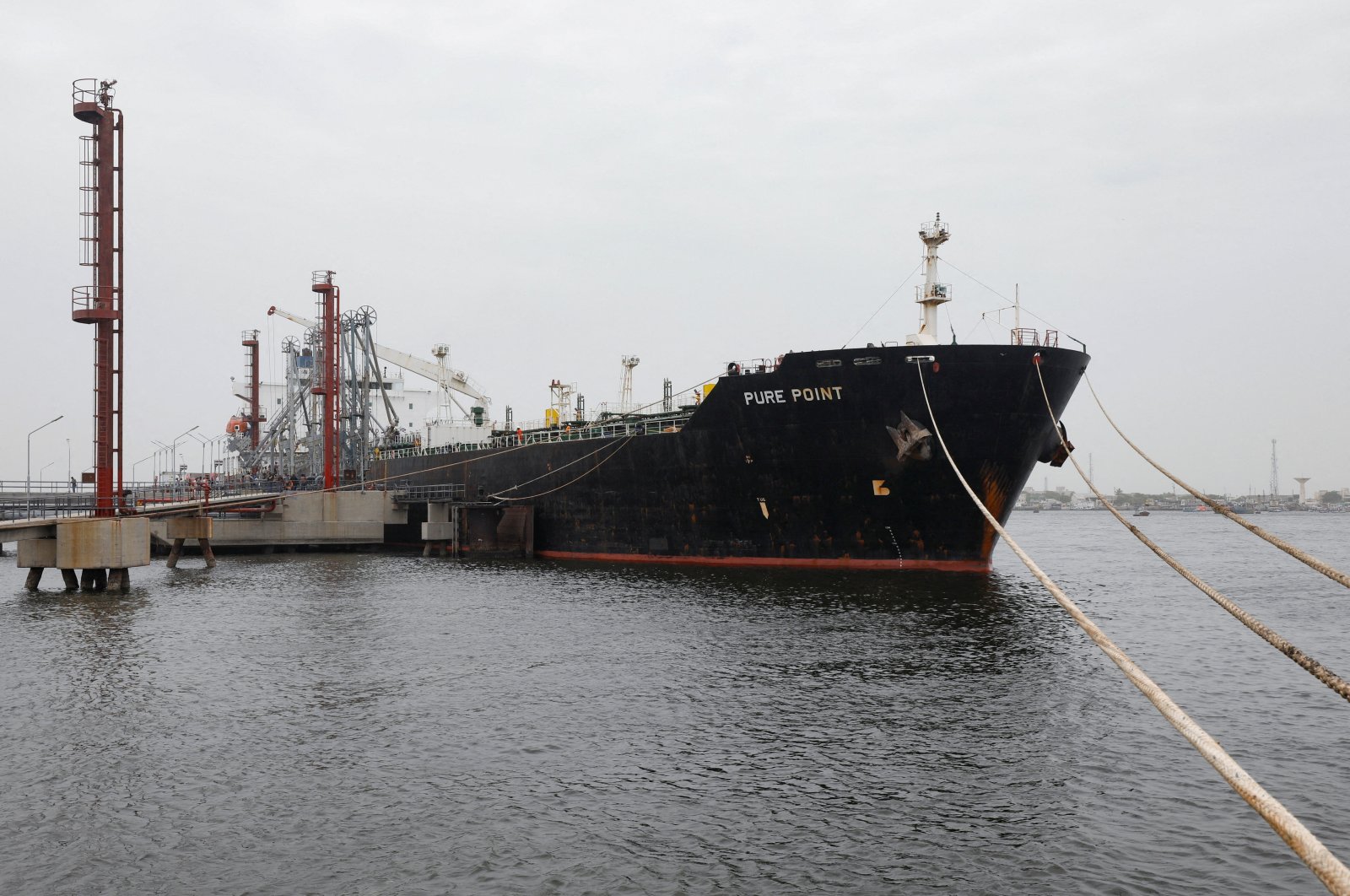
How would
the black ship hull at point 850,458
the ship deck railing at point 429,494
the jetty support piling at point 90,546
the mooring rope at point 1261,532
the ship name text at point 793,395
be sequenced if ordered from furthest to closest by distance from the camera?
1. the ship deck railing at point 429,494
2. the ship name text at point 793,395
3. the jetty support piling at point 90,546
4. the black ship hull at point 850,458
5. the mooring rope at point 1261,532

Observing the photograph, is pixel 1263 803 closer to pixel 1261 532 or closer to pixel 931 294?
pixel 1261 532

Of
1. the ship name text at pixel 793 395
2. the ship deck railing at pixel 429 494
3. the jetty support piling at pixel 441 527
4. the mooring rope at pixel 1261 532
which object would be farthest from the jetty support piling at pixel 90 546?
the mooring rope at pixel 1261 532

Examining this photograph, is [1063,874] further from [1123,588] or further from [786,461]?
[1123,588]

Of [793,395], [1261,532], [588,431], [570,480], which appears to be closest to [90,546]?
[570,480]

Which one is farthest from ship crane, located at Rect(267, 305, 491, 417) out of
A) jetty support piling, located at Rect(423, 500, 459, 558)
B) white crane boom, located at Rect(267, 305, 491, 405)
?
jetty support piling, located at Rect(423, 500, 459, 558)

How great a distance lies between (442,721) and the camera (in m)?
15.2

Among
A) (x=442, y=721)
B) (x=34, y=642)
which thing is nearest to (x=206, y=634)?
(x=34, y=642)

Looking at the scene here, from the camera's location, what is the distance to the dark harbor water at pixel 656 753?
9930 millimetres

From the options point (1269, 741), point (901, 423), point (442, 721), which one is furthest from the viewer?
point (901, 423)

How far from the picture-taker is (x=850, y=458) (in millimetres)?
31000

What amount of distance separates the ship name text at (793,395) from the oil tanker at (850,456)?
4cm

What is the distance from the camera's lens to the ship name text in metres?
30.9

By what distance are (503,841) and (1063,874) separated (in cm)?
587

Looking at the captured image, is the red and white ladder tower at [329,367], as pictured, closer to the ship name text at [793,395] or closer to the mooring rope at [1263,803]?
the ship name text at [793,395]
